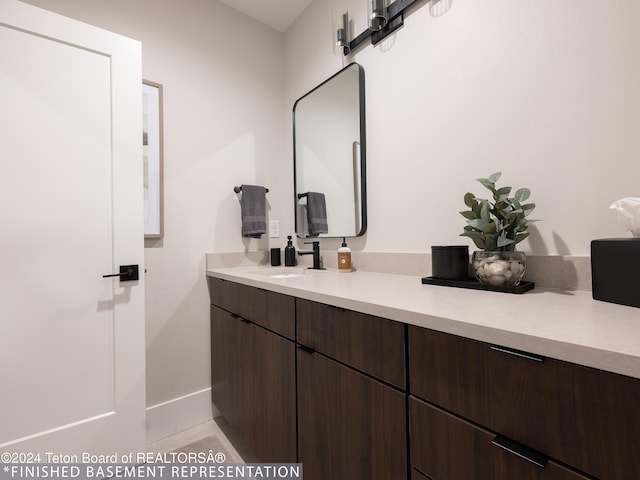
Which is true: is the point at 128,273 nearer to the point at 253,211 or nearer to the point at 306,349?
the point at 253,211

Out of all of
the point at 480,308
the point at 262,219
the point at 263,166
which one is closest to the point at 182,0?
the point at 263,166

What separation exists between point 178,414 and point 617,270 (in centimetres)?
203

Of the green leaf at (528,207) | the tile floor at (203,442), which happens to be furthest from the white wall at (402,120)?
the tile floor at (203,442)

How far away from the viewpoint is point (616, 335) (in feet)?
1.67

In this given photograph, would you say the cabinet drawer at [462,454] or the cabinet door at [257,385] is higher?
the cabinet drawer at [462,454]

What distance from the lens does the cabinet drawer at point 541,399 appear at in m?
0.44

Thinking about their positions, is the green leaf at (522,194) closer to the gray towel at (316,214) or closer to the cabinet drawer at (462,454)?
the cabinet drawer at (462,454)

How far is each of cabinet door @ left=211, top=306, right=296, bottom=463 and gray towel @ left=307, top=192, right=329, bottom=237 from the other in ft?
2.36

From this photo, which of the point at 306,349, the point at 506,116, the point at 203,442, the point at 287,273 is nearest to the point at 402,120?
the point at 506,116

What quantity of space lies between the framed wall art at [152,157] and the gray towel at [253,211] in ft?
A: 1.53

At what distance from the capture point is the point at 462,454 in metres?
0.61

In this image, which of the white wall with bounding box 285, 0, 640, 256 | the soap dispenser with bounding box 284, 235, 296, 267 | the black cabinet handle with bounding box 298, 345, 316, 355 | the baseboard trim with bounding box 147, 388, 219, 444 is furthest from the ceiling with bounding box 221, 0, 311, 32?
the baseboard trim with bounding box 147, 388, 219, 444

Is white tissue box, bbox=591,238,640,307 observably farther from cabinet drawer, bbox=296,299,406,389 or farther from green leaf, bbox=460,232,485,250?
cabinet drawer, bbox=296,299,406,389

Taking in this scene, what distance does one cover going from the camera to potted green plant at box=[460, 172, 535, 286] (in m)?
0.93
